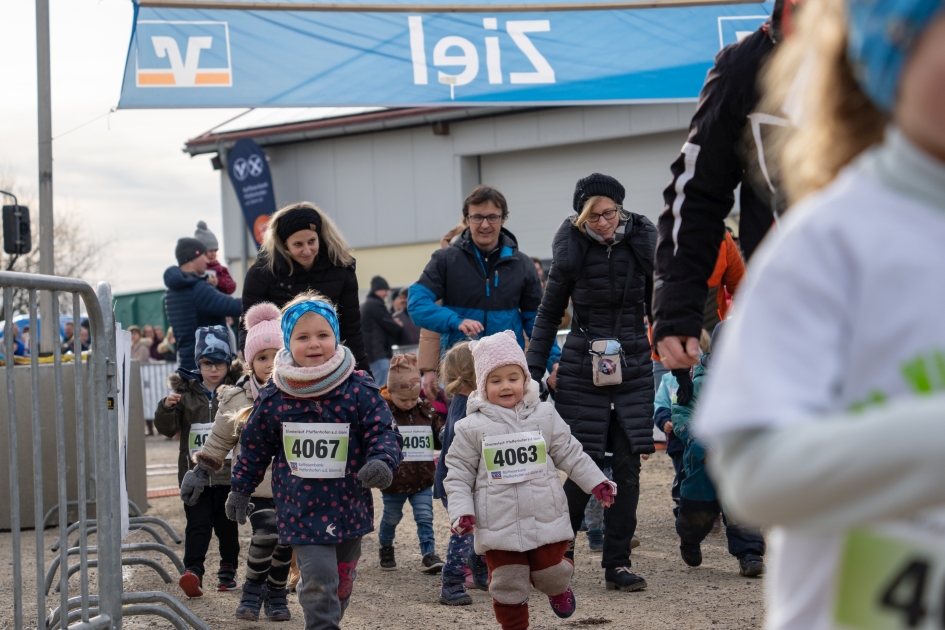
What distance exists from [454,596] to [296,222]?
209cm

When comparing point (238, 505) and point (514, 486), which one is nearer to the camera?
point (238, 505)

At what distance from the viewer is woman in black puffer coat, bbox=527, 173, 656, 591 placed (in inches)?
227

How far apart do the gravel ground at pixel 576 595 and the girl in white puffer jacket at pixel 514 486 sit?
48cm

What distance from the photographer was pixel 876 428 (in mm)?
1019

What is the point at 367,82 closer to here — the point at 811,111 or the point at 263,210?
the point at 811,111

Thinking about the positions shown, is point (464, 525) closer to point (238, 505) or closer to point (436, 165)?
point (238, 505)

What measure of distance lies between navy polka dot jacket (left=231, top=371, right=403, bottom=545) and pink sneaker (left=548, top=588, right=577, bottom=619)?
0.84 metres

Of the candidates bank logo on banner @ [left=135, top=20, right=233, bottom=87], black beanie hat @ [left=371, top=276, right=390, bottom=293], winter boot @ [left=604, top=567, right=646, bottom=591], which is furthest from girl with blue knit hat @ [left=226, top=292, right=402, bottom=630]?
black beanie hat @ [left=371, top=276, right=390, bottom=293]

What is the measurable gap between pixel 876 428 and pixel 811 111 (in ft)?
1.55

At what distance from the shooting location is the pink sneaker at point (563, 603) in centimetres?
471

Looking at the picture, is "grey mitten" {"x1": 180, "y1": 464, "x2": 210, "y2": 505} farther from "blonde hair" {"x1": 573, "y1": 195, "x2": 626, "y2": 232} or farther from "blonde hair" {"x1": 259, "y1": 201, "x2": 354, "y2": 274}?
"blonde hair" {"x1": 573, "y1": 195, "x2": 626, "y2": 232}

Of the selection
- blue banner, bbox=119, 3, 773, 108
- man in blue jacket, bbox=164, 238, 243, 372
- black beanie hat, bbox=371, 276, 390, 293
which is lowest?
man in blue jacket, bbox=164, 238, 243, 372

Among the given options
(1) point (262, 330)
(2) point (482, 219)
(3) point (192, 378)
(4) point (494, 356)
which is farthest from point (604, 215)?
(3) point (192, 378)

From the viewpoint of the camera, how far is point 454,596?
552 cm
